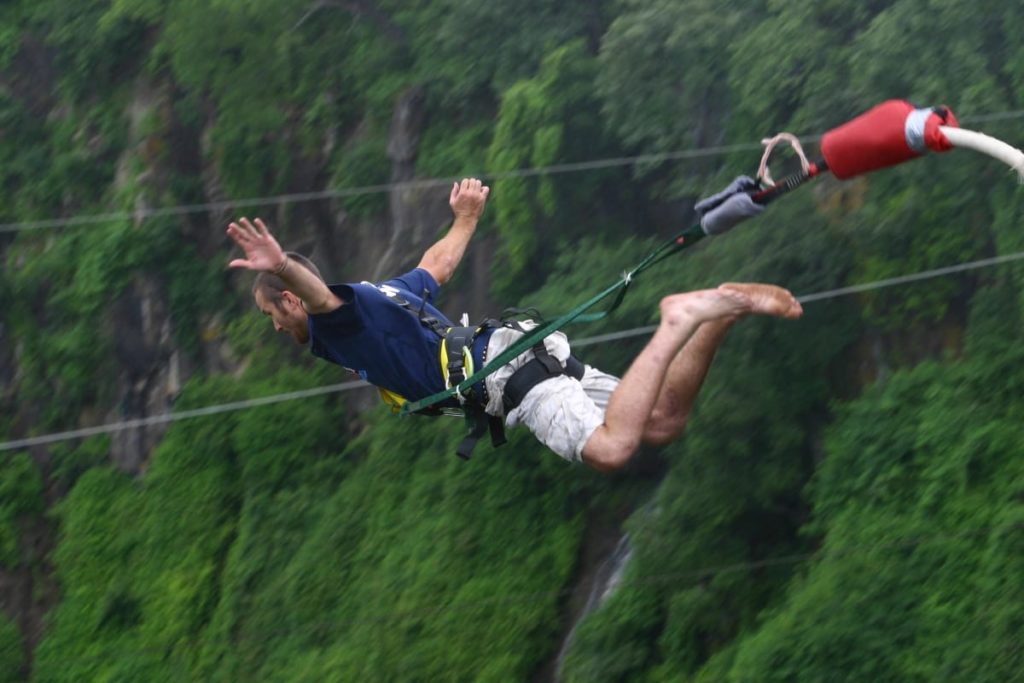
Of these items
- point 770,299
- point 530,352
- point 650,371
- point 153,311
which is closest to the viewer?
point 770,299

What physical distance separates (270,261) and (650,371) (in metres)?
1.01

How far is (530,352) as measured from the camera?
186 inches

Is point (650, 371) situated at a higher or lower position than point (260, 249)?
lower

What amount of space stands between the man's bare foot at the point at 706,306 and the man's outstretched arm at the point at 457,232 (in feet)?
4.89

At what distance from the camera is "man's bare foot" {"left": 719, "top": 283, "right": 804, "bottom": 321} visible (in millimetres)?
3947

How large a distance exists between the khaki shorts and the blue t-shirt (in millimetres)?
185

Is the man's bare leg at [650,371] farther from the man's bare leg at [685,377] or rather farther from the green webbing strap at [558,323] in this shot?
the green webbing strap at [558,323]

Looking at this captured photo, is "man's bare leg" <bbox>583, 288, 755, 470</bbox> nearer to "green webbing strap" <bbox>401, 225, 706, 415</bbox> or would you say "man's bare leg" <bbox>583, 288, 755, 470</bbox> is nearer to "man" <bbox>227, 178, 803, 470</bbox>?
"man" <bbox>227, 178, 803, 470</bbox>

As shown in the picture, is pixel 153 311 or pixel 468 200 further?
pixel 153 311

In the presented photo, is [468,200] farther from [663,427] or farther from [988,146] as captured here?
[988,146]

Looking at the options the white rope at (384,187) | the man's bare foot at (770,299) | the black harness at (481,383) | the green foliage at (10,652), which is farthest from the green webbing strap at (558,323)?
the green foliage at (10,652)

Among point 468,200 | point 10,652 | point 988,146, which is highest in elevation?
point 468,200

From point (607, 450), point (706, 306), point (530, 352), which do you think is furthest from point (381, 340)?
point (706, 306)

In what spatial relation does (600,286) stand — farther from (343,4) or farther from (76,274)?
(76,274)
